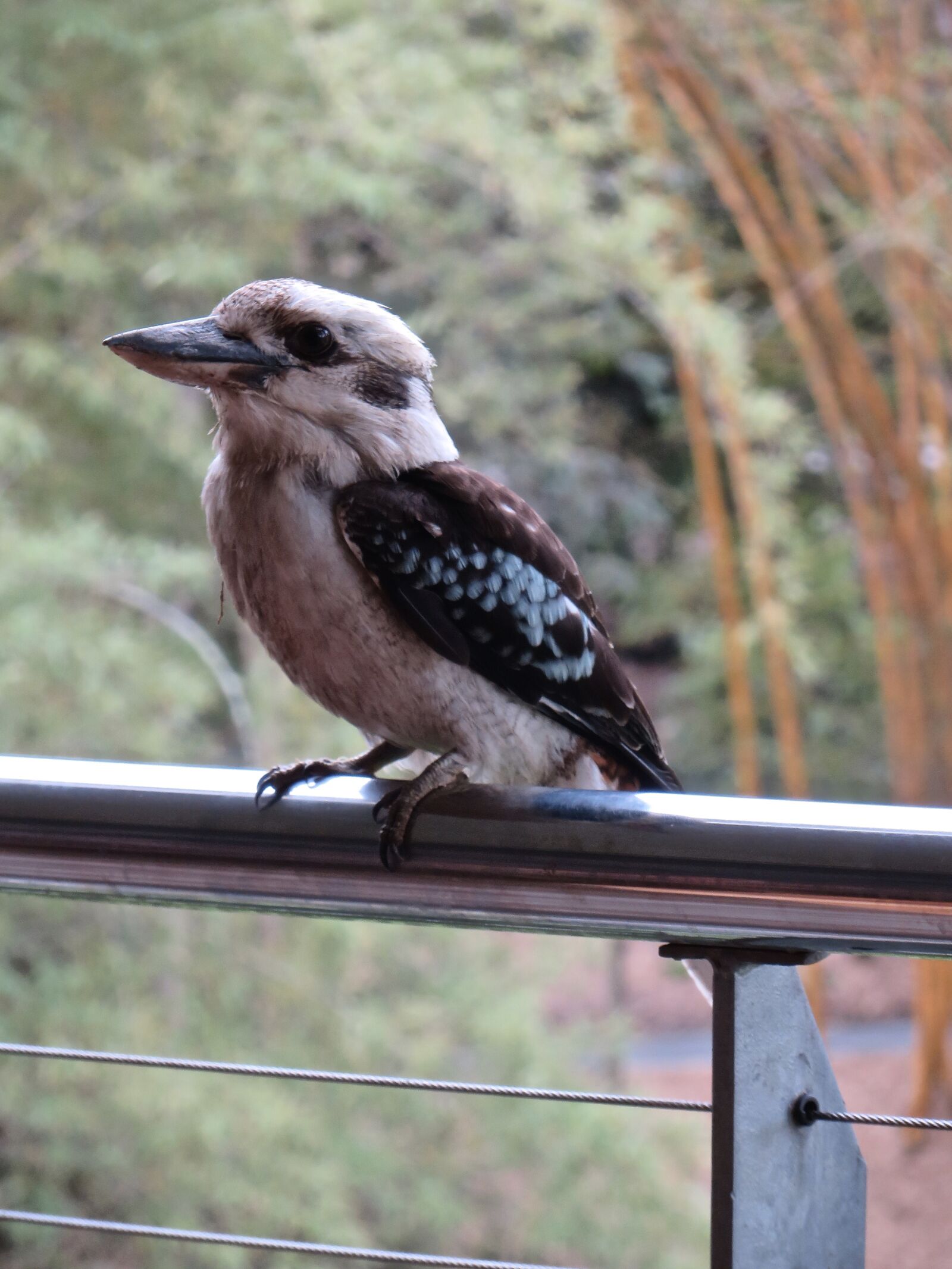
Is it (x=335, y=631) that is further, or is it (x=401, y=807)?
(x=335, y=631)

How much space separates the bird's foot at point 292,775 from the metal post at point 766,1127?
0.21 meters

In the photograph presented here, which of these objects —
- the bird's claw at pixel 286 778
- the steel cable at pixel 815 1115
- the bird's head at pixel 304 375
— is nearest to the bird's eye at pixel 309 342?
the bird's head at pixel 304 375

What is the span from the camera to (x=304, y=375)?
3.12 ft

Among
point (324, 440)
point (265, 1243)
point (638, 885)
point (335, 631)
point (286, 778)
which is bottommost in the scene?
point (265, 1243)

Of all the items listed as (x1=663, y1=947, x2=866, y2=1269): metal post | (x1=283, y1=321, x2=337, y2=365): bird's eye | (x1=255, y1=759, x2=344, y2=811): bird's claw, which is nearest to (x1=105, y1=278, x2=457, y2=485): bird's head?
(x1=283, y1=321, x2=337, y2=365): bird's eye

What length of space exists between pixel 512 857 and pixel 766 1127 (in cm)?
16

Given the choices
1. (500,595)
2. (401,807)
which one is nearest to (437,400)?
(500,595)

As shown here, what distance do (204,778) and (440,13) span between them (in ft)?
7.29

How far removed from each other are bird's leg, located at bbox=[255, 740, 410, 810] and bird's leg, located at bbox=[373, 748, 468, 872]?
54 mm

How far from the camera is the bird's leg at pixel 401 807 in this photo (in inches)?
27.3

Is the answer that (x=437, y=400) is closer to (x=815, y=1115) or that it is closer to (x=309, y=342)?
(x=309, y=342)

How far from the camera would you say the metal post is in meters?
0.63

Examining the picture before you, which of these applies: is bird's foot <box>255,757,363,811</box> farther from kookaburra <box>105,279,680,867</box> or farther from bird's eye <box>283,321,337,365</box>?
bird's eye <box>283,321,337,365</box>

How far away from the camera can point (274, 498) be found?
94 cm
